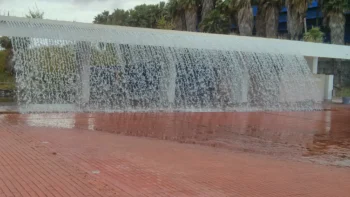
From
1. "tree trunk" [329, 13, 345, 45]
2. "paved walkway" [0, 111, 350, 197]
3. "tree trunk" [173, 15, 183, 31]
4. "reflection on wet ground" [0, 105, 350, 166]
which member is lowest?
"reflection on wet ground" [0, 105, 350, 166]

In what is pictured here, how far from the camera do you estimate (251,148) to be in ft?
31.1

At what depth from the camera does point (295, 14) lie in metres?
34.3

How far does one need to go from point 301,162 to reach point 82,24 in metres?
11.2

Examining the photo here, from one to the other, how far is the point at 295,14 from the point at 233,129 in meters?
24.1

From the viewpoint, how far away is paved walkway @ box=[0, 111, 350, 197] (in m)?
5.48

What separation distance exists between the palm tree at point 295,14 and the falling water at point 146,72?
11.5 metres

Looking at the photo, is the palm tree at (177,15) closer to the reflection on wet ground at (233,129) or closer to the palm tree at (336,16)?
the palm tree at (336,16)

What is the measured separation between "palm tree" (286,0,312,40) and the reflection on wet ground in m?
18.6

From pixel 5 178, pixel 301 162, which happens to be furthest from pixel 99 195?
pixel 301 162

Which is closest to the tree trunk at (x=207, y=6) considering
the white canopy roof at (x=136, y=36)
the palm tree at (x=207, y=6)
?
the palm tree at (x=207, y=6)

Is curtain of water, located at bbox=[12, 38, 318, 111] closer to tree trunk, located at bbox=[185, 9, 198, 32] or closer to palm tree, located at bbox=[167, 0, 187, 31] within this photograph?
tree trunk, located at bbox=[185, 9, 198, 32]

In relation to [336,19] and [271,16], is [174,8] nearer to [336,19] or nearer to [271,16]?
[271,16]

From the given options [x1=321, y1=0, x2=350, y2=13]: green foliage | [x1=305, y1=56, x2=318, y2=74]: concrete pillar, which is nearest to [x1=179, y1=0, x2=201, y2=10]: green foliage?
[x1=321, y1=0, x2=350, y2=13]: green foliage

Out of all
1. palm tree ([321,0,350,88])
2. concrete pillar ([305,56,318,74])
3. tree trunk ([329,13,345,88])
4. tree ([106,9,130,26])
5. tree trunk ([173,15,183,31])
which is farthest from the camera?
tree ([106,9,130,26])
